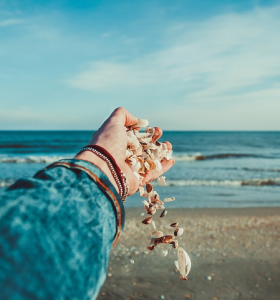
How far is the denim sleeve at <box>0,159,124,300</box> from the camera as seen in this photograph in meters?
0.50

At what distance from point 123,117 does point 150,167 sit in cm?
31

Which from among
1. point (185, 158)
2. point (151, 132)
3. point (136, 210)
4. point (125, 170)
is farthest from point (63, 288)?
point (185, 158)

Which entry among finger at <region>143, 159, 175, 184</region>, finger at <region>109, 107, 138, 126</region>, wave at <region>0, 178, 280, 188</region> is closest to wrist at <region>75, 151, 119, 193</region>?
finger at <region>109, 107, 138, 126</region>

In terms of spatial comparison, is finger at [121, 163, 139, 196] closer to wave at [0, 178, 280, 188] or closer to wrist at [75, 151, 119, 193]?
wrist at [75, 151, 119, 193]

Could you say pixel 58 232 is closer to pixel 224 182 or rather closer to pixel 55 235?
pixel 55 235

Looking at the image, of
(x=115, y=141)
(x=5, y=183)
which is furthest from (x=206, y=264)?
(x=5, y=183)

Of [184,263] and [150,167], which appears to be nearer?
[184,263]

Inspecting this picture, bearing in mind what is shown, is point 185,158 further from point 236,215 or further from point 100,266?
point 100,266

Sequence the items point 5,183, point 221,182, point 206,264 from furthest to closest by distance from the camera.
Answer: point 221,182, point 5,183, point 206,264

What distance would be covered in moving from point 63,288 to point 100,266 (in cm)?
9

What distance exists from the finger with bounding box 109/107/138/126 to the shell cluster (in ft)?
0.14

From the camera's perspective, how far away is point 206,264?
498cm

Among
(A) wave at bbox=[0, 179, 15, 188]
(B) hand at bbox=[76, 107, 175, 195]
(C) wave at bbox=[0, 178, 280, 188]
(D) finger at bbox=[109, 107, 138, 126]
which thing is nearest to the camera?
(B) hand at bbox=[76, 107, 175, 195]

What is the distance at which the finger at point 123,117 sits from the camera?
62.2 inches
